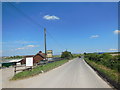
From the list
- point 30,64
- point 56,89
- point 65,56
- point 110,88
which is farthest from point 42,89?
A: point 65,56

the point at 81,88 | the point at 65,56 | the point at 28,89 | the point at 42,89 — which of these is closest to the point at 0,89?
the point at 28,89

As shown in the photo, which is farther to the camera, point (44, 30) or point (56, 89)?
point (44, 30)

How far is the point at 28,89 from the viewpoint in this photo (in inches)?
353

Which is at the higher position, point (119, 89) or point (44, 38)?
point (44, 38)

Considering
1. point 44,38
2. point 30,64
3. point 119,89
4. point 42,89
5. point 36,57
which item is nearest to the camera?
point 119,89

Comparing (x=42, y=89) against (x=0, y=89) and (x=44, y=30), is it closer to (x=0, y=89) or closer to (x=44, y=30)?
(x=0, y=89)

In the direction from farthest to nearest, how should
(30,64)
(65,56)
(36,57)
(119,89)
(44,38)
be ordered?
(65,56) < (36,57) < (44,38) < (30,64) < (119,89)

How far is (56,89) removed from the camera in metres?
8.77

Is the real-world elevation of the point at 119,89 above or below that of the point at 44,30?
below

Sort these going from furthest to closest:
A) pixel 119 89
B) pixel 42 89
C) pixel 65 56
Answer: pixel 65 56, pixel 42 89, pixel 119 89

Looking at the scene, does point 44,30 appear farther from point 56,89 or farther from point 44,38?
point 56,89

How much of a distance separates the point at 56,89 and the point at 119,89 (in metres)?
3.75

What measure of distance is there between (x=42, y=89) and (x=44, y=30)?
2004cm

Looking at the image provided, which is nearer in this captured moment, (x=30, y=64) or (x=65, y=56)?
(x=30, y=64)
